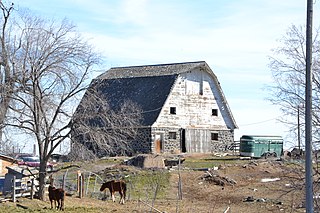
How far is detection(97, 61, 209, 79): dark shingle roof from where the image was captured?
201ft

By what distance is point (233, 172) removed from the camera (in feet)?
143

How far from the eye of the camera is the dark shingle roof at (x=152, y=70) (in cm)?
6122

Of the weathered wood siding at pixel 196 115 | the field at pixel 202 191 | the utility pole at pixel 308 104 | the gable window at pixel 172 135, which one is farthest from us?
the weathered wood siding at pixel 196 115

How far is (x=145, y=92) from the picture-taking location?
5978cm

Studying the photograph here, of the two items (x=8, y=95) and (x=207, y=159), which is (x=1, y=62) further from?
(x=207, y=159)

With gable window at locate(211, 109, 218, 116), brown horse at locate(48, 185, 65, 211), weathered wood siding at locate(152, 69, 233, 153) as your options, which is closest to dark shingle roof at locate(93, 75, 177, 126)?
weathered wood siding at locate(152, 69, 233, 153)

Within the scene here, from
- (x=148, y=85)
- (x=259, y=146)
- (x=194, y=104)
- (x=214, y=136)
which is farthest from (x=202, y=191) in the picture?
(x=214, y=136)

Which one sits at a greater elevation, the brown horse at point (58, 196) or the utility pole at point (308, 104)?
the utility pole at point (308, 104)

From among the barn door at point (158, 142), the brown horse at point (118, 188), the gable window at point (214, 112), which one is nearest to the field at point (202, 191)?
the brown horse at point (118, 188)

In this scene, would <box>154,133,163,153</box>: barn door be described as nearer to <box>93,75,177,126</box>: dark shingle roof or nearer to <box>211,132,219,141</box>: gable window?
<box>93,75,177,126</box>: dark shingle roof

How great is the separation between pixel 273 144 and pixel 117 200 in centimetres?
2822

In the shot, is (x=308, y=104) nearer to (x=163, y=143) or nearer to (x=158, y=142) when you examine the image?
(x=158, y=142)

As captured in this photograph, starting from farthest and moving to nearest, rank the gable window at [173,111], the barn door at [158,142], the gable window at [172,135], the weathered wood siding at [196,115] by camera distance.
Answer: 1. the gable window at [173,111]
2. the weathered wood siding at [196,115]
3. the gable window at [172,135]
4. the barn door at [158,142]

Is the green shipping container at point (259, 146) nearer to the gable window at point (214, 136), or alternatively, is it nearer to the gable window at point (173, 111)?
the gable window at point (214, 136)
